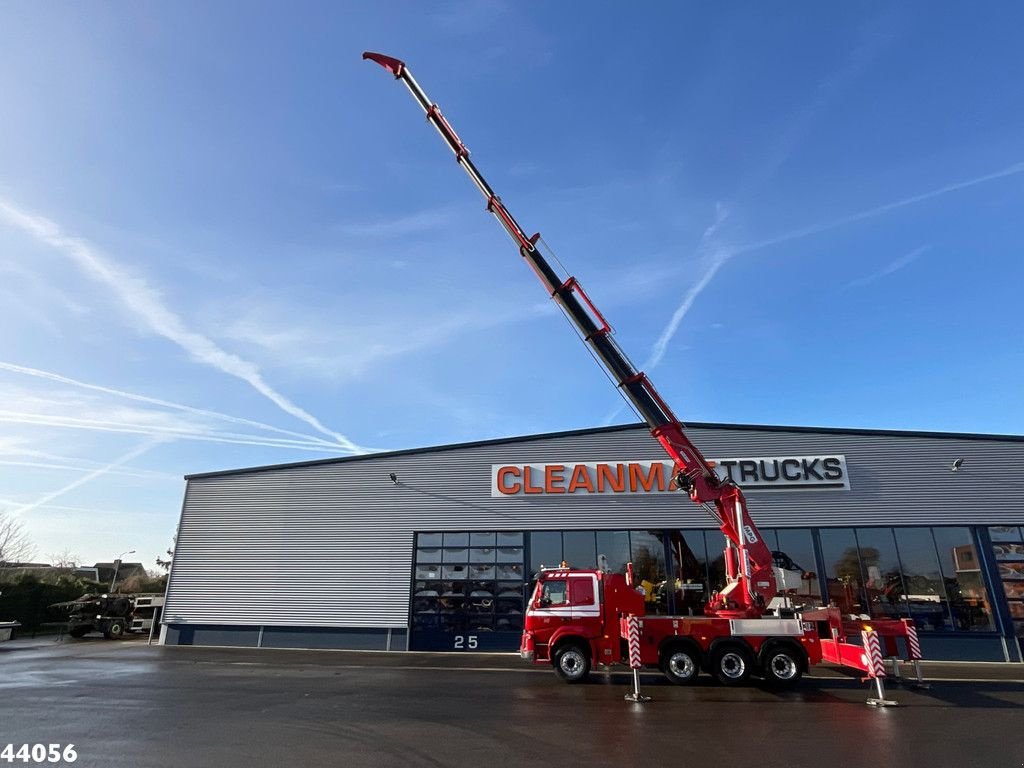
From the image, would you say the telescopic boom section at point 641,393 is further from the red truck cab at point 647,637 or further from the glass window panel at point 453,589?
the glass window panel at point 453,589

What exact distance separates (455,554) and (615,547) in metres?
6.29

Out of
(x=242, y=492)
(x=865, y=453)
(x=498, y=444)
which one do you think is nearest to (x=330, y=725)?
(x=498, y=444)

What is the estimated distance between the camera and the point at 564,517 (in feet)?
74.6

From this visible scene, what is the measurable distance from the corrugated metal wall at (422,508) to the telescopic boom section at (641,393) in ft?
20.5

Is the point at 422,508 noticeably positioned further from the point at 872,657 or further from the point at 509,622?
the point at 872,657

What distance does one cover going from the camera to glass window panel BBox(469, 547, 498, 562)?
22875 millimetres

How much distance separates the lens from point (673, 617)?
14.4 meters

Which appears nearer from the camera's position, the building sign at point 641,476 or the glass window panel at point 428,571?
the building sign at point 641,476

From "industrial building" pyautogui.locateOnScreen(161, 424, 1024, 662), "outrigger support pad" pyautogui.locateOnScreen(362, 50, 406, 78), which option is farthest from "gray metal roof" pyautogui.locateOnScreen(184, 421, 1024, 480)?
"outrigger support pad" pyautogui.locateOnScreen(362, 50, 406, 78)

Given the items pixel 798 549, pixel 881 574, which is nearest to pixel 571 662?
pixel 798 549

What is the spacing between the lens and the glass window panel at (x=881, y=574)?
20297 mm

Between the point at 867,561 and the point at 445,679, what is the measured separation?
1563 cm

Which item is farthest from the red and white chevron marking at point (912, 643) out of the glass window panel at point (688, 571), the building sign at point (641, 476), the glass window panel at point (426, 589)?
the glass window panel at point (426, 589)

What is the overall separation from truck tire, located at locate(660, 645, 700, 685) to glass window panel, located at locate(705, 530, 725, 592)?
7521mm
